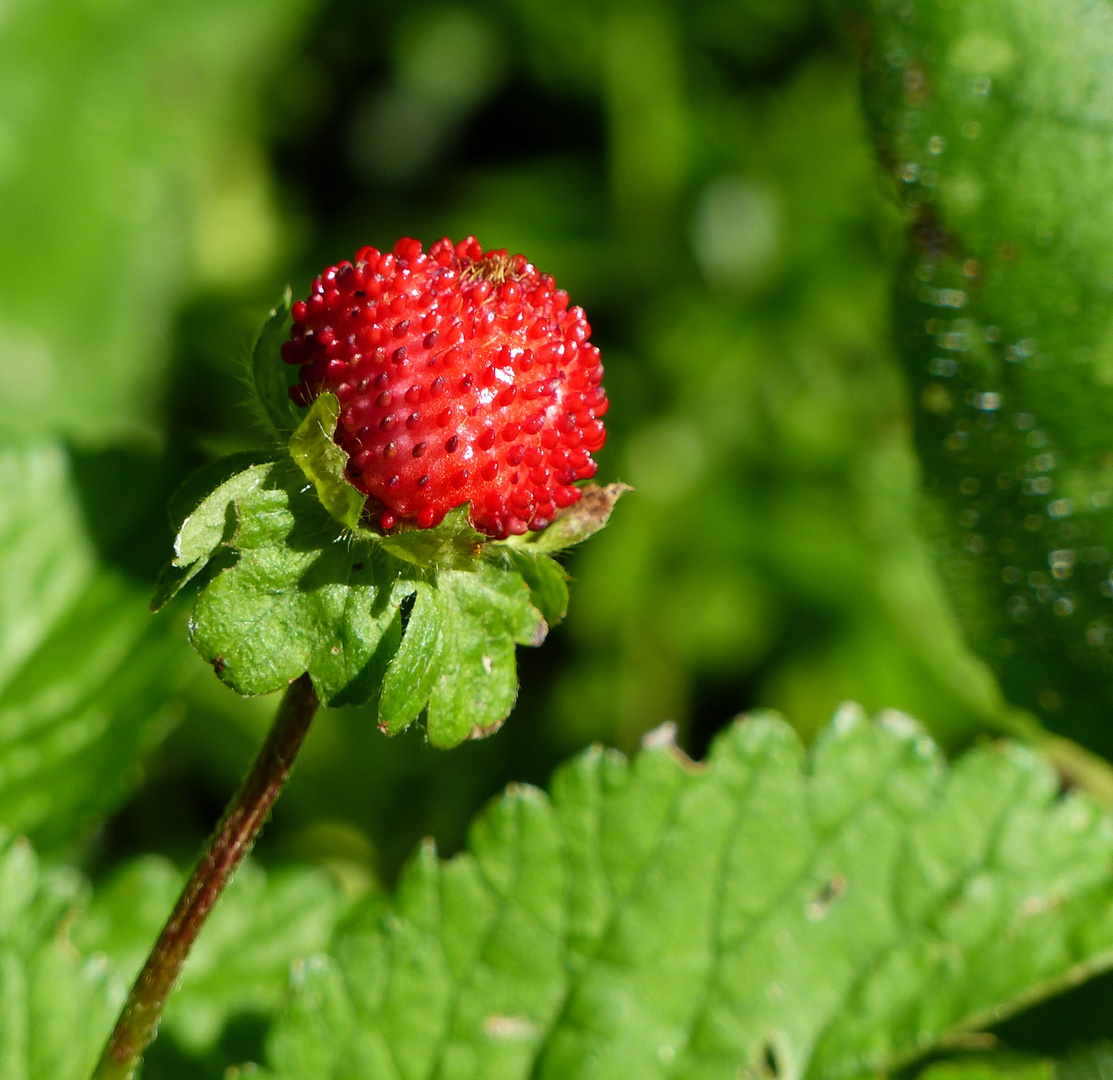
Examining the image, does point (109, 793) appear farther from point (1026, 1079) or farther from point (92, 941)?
point (1026, 1079)

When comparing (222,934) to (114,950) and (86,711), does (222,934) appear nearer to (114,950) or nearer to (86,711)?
(114,950)

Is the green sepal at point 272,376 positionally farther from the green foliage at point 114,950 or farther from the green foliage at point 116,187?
the green foliage at point 116,187

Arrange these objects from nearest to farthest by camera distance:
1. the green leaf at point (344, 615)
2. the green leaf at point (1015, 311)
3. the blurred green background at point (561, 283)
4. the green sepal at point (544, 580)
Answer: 1. the green leaf at point (344, 615)
2. the green sepal at point (544, 580)
3. the green leaf at point (1015, 311)
4. the blurred green background at point (561, 283)

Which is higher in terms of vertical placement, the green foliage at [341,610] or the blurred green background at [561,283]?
the green foliage at [341,610]

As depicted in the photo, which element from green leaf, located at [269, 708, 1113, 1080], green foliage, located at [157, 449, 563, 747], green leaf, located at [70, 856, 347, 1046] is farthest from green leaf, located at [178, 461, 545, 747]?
green leaf, located at [70, 856, 347, 1046]

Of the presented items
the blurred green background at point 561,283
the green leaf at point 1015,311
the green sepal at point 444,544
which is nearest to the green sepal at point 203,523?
the green sepal at point 444,544
